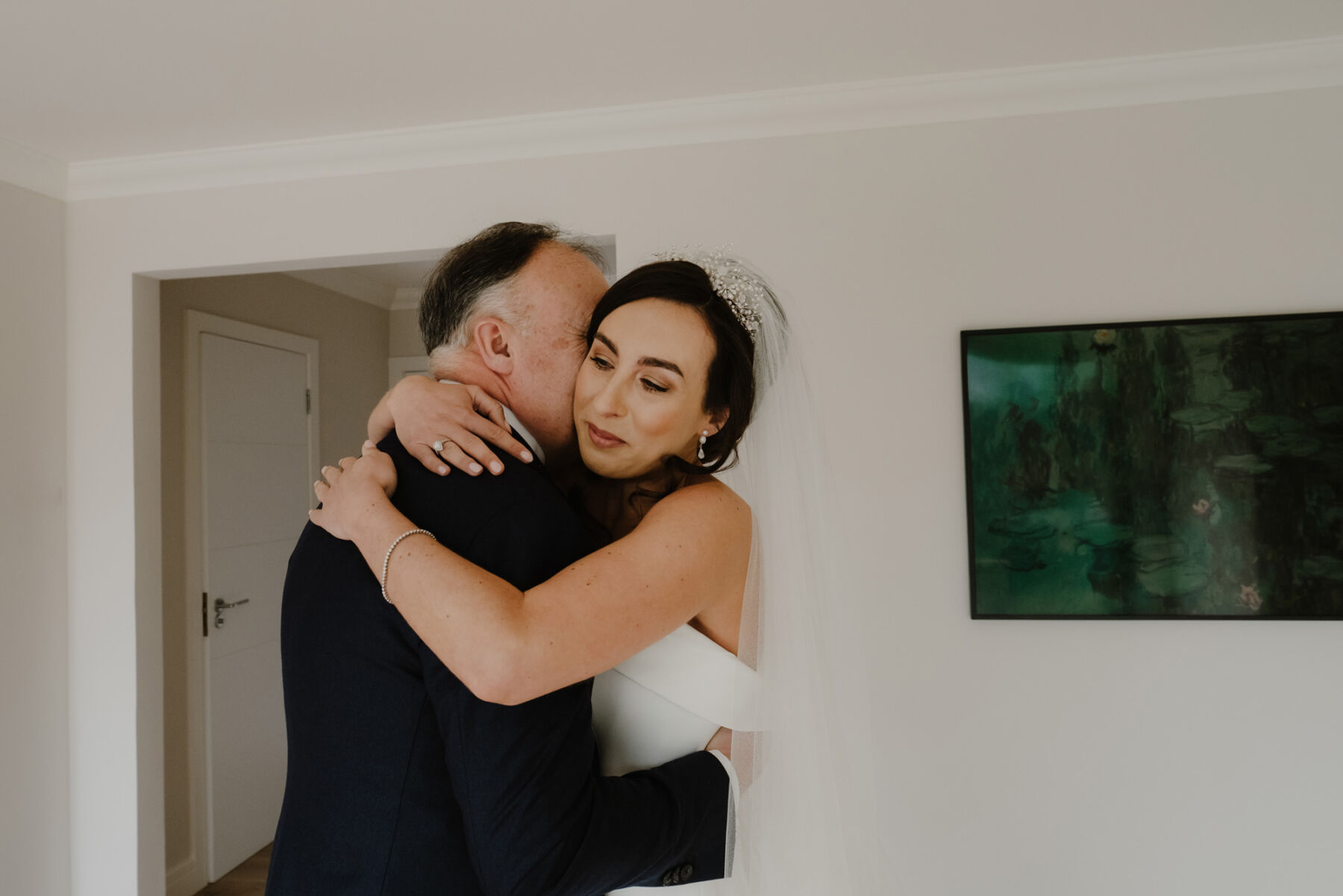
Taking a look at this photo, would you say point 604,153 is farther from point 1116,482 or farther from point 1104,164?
point 1116,482

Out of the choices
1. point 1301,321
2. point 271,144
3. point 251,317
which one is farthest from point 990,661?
point 251,317

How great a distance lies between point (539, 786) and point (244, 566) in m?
3.80

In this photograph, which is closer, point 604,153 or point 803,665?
point 803,665

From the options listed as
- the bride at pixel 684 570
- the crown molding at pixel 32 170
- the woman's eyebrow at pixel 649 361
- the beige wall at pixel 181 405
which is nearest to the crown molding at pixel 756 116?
the crown molding at pixel 32 170

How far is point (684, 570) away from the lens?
114cm

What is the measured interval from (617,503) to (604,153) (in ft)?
6.20

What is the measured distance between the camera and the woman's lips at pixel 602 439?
51.5 inches

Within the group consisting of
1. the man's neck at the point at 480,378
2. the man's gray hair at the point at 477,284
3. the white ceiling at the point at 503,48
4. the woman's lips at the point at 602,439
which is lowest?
the woman's lips at the point at 602,439

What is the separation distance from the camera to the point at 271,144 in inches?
124

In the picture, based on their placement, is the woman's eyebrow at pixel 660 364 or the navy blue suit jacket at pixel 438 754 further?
the woman's eyebrow at pixel 660 364

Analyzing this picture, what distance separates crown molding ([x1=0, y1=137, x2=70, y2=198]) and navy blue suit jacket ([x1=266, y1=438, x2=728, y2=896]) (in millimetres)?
3079

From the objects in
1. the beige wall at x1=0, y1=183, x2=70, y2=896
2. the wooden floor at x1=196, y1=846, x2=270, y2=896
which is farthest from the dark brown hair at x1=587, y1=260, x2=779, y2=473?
the wooden floor at x1=196, y1=846, x2=270, y2=896

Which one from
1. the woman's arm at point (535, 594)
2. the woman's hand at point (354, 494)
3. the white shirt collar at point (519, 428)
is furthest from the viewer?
the white shirt collar at point (519, 428)

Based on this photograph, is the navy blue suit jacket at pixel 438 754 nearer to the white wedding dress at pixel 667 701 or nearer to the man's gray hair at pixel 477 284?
the white wedding dress at pixel 667 701
